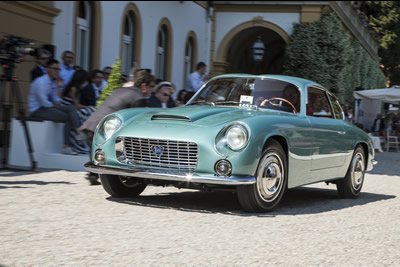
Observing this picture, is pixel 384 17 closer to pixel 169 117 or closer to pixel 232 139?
pixel 169 117

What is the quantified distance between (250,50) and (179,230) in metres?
27.1

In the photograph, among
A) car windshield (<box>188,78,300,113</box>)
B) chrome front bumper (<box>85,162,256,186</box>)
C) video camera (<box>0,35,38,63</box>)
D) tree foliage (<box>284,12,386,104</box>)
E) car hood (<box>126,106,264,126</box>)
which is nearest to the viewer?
chrome front bumper (<box>85,162,256,186</box>)

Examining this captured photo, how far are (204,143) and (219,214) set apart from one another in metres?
0.73

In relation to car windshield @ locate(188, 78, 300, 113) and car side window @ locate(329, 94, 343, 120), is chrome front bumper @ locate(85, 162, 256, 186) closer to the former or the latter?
car windshield @ locate(188, 78, 300, 113)

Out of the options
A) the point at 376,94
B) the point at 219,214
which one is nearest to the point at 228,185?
the point at 219,214

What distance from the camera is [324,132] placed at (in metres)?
7.64

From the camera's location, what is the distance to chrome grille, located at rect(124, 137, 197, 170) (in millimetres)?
6172

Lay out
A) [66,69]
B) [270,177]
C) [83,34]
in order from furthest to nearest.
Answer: [83,34] < [66,69] < [270,177]

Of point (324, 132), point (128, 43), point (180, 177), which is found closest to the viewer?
point (180, 177)

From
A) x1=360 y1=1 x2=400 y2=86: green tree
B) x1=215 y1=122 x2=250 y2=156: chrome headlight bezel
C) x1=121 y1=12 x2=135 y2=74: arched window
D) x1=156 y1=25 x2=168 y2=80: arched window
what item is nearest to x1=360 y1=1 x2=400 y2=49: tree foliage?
x1=360 y1=1 x2=400 y2=86: green tree

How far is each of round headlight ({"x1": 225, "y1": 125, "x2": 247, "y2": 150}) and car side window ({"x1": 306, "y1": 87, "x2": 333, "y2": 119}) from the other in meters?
1.68

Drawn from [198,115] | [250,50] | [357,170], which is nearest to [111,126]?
[198,115]

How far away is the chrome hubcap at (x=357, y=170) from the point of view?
8.62m

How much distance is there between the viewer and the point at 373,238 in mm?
5633
